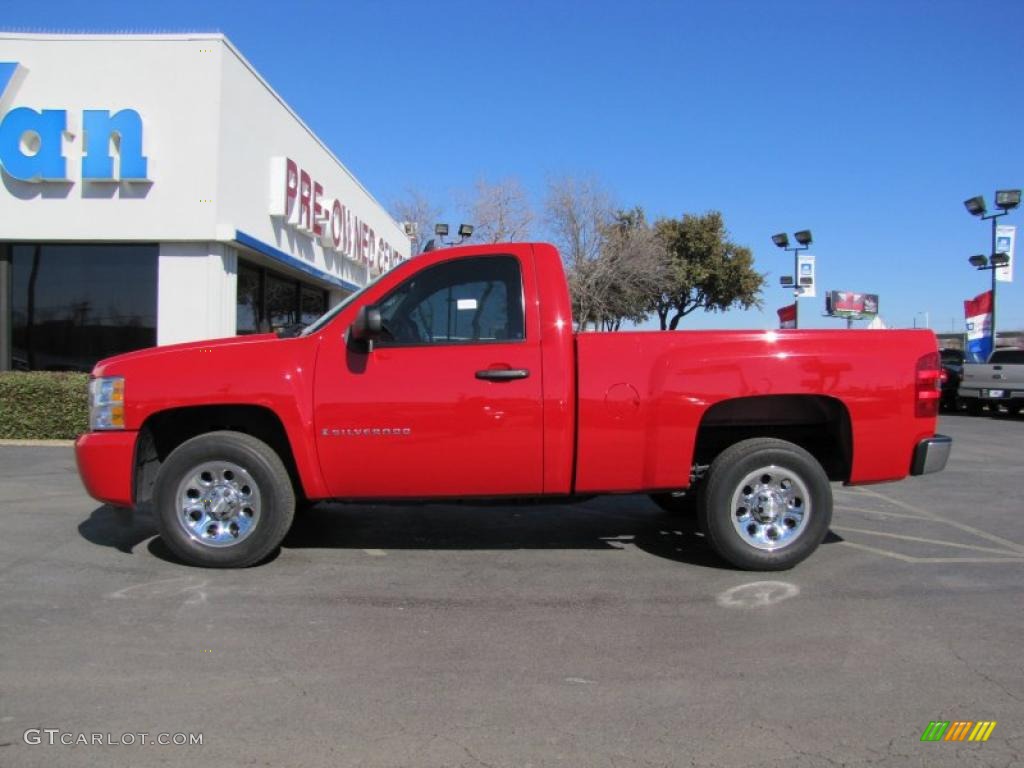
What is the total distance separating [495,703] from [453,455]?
188cm

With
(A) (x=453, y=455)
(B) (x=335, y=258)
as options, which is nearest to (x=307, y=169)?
(B) (x=335, y=258)

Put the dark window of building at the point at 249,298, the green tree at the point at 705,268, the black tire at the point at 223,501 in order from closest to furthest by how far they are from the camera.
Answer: the black tire at the point at 223,501 → the dark window of building at the point at 249,298 → the green tree at the point at 705,268

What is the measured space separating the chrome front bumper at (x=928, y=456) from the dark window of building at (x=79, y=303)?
11300 mm

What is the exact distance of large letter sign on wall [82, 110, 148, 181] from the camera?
37.9 feet

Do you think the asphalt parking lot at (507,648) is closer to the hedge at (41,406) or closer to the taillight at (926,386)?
the taillight at (926,386)

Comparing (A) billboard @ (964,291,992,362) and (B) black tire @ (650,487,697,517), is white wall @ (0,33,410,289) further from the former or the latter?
(A) billboard @ (964,291,992,362)

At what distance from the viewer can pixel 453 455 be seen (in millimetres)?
4922

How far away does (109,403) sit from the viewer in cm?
500

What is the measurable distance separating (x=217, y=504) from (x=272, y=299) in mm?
11515

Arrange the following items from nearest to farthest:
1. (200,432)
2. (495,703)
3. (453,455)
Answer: (495,703), (453,455), (200,432)

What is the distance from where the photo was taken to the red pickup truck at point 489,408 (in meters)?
4.91

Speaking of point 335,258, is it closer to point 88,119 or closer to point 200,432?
point 88,119

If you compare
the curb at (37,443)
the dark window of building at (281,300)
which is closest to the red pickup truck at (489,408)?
the curb at (37,443)

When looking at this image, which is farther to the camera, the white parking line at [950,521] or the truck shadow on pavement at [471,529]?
the white parking line at [950,521]
